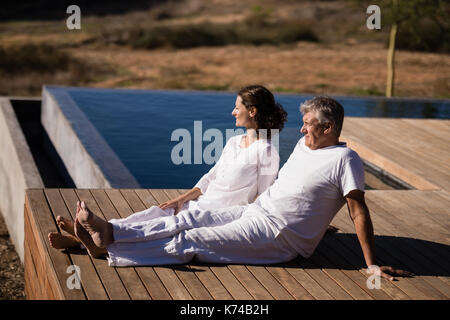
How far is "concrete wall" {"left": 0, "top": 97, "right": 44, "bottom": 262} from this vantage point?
579cm

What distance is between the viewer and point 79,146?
6352 mm

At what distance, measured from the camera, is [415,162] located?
5270 mm

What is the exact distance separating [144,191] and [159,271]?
51.9 inches

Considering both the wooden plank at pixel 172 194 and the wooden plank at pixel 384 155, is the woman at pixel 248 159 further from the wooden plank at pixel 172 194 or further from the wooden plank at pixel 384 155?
the wooden plank at pixel 384 155

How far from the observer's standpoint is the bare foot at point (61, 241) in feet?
10.0

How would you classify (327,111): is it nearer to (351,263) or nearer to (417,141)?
(351,263)

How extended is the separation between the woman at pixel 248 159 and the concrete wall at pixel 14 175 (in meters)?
2.50

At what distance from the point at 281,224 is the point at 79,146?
3.72 meters

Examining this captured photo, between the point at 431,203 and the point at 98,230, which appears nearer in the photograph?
the point at 98,230

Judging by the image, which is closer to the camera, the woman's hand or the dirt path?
the woman's hand

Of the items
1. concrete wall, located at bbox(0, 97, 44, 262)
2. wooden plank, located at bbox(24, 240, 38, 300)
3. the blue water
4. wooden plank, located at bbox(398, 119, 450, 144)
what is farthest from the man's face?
wooden plank, located at bbox(398, 119, 450, 144)

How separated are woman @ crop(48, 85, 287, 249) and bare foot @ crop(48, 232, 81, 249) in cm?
14

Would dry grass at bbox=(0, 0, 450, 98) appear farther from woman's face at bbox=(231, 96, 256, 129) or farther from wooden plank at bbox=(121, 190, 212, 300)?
wooden plank at bbox=(121, 190, 212, 300)

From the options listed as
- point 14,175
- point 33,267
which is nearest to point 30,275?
point 33,267
